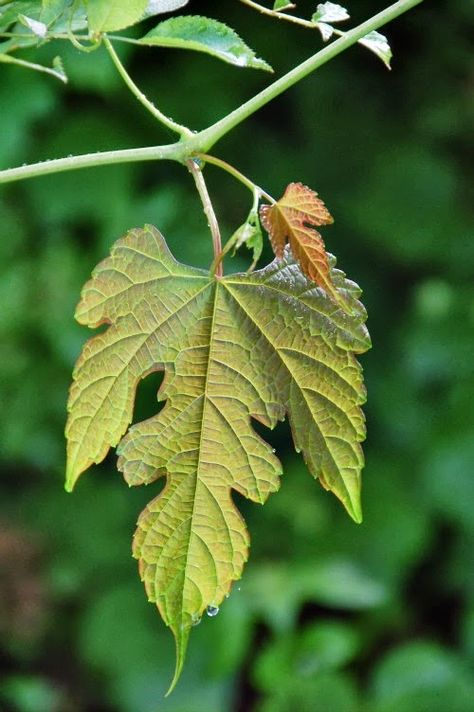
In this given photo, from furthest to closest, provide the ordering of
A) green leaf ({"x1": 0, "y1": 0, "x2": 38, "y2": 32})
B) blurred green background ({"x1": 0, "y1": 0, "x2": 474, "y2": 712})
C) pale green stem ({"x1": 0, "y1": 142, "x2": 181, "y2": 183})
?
blurred green background ({"x1": 0, "y1": 0, "x2": 474, "y2": 712}) → green leaf ({"x1": 0, "y1": 0, "x2": 38, "y2": 32}) → pale green stem ({"x1": 0, "y1": 142, "x2": 181, "y2": 183})

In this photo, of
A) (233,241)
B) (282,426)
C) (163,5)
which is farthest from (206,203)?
(282,426)

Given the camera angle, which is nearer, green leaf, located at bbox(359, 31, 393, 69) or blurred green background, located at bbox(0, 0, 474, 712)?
green leaf, located at bbox(359, 31, 393, 69)

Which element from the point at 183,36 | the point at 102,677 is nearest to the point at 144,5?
the point at 183,36

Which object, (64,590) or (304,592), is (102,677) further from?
(304,592)

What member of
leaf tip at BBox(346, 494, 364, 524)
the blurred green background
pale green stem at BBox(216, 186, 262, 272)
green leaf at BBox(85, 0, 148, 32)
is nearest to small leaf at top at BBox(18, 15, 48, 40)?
green leaf at BBox(85, 0, 148, 32)

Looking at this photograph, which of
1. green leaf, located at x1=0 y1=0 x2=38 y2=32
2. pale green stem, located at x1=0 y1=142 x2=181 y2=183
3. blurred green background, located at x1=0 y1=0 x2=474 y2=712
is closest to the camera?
pale green stem, located at x1=0 y1=142 x2=181 y2=183

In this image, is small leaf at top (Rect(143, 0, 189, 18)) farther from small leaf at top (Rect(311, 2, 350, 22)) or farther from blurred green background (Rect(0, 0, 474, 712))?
blurred green background (Rect(0, 0, 474, 712))

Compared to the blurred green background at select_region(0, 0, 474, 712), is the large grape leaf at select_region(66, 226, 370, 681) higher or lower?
higher

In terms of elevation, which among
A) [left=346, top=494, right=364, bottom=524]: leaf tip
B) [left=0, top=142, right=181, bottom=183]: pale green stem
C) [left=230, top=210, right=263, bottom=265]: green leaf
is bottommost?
[left=346, top=494, right=364, bottom=524]: leaf tip
